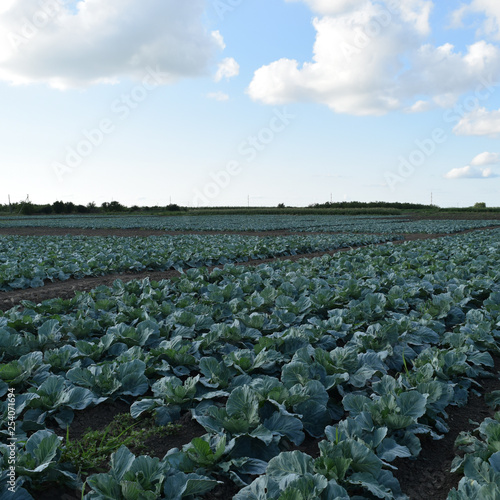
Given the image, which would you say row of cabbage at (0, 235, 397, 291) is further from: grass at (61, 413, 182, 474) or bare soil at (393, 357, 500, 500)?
bare soil at (393, 357, 500, 500)

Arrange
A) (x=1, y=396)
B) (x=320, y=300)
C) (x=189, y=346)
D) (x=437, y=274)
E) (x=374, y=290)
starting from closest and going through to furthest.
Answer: (x=1, y=396) < (x=189, y=346) < (x=320, y=300) < (x=374, y=290) < (x=437, y=274)

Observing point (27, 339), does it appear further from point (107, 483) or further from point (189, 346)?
point (107, 483)

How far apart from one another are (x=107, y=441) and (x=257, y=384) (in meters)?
1.04

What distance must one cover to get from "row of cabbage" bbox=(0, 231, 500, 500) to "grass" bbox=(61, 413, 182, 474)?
110 mm

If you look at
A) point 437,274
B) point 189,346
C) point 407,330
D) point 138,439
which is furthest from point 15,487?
point 437,274

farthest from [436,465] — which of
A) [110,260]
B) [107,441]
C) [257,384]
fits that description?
[110,260]

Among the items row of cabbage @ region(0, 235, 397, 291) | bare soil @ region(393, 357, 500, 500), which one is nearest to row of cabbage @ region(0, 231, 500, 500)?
bare soil @ region(393, 357, 500, 500)

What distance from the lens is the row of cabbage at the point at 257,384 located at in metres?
2.16

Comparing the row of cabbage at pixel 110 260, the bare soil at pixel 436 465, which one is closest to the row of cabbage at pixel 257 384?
the bare soil at pixel 436 465

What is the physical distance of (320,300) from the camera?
17.8 feet

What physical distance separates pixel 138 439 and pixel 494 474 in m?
2.02

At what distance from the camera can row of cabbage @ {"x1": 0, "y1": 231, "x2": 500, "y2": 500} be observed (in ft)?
7.07

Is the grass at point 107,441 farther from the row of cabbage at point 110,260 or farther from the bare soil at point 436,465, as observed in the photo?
the row of cabbage at point 110,260

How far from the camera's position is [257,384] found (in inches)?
119
